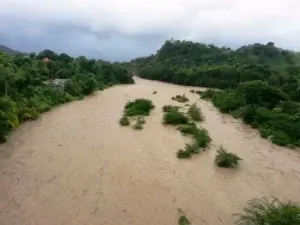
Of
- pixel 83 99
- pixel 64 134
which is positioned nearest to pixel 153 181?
pixel 64 134

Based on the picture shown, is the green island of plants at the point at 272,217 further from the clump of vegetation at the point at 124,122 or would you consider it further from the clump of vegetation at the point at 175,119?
the clump of vegetation at the point at 175,119

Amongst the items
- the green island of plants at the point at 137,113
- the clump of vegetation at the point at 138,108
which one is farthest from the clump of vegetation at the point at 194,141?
the clump of vegetation at the point at 138,108

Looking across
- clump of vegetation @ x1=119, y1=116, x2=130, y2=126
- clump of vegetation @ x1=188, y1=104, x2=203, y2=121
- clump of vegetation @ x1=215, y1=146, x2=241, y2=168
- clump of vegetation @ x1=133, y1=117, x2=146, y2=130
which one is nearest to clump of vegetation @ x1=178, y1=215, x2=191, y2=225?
clump of vegetation @ x1=215, y1=146, x2=241, y2=168

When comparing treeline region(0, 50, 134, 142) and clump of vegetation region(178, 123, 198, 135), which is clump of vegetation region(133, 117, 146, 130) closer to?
clump of vegetation region(178, 123, 198, 135)

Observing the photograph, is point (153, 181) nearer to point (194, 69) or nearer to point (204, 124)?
point (204, 124)

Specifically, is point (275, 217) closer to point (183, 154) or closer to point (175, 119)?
point (183, 154)

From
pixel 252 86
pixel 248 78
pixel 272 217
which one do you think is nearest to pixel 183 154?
pixel 272 217
